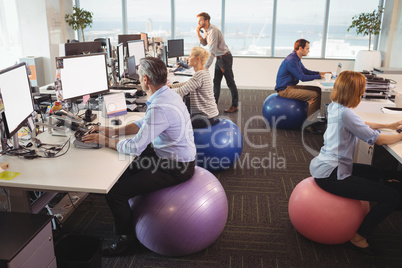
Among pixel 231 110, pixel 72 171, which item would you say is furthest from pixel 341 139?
pixel 231 110

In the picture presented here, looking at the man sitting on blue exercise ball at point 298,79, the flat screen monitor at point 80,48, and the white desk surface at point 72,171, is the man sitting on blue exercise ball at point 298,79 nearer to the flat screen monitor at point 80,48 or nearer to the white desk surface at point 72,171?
the flat screen monitor at point 80,48

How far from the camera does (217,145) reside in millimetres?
3559

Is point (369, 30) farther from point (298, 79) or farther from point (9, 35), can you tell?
point (9, 35)

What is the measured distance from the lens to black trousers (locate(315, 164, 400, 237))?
234 centimetres

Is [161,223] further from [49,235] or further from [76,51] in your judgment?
[76,51]

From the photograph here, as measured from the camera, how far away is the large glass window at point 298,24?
7.79 meters

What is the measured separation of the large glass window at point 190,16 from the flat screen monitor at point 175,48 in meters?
1.79

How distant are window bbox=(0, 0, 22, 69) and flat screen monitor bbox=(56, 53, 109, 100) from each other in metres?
4.45

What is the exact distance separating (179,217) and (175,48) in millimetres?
4675

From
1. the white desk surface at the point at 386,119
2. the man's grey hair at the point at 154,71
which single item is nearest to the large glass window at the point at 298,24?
the white desk surface at the point at 386,119

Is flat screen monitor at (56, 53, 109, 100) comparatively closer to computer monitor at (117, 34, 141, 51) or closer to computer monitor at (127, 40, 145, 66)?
computer monitor at (127, 40, 145, 66)

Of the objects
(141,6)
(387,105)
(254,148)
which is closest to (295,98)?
(254,148)

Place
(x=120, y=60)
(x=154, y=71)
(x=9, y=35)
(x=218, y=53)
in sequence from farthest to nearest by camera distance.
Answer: (x=9, y=35)
(x=218, y=53)
(x=120, y=60)
(x=154, y=71)

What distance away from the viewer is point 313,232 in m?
2.48
